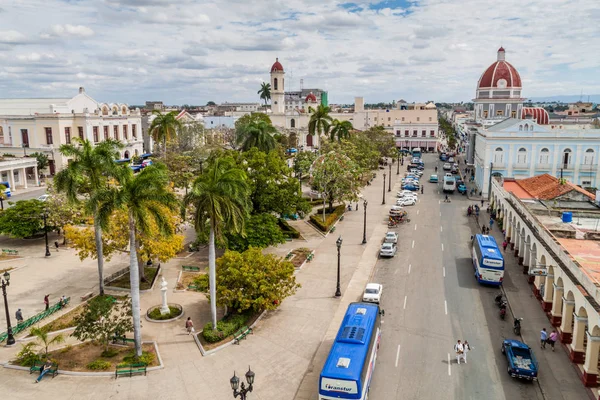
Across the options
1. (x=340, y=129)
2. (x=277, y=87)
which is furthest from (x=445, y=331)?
(x=277, y=87)

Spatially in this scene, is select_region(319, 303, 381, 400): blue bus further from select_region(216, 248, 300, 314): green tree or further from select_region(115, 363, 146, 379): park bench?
select_region(115, 363, 146, 379): park bench

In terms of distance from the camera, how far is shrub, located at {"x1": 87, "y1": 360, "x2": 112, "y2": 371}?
23.6 m

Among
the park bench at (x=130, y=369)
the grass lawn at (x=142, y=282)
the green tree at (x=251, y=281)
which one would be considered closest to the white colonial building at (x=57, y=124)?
the grass lawn at (x=142, y=282)

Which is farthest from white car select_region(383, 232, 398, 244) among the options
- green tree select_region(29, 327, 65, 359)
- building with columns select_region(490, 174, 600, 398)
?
green tree select_region(29, 327, 65, 359)

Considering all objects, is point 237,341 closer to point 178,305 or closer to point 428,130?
point 178,305

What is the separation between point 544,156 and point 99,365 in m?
62.6

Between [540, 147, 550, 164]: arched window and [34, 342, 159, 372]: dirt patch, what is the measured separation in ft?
195

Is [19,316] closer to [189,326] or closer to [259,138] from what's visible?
[189,326]

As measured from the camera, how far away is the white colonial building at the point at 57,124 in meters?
80.5

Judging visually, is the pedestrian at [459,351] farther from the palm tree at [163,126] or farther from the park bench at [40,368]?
the palm tree at [163,126]

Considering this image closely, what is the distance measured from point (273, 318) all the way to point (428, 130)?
107407mm

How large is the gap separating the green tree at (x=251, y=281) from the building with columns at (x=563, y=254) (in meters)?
15.6

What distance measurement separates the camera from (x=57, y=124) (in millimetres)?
80125

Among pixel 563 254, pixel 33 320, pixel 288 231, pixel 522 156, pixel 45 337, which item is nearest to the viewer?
pixel 45 337
